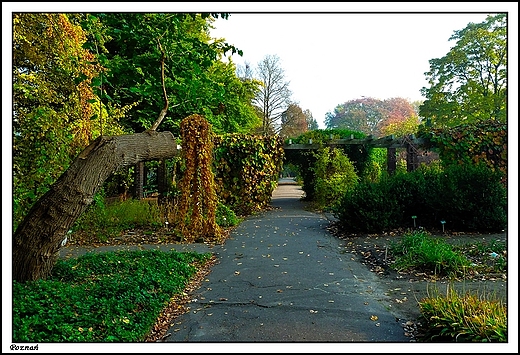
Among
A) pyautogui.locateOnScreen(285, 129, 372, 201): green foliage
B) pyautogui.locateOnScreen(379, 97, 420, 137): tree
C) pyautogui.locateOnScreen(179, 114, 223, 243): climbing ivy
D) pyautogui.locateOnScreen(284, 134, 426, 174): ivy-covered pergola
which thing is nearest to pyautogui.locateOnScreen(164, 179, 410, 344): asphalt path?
pyautogui.locateOnScreen(179, 114, 223, 243): climbing ivy

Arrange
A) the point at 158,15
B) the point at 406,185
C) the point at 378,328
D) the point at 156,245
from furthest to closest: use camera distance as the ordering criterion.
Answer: the point at 406,185
the point at 156,245
the point at 158,15
the point at 378,328

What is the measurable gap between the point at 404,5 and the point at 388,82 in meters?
16.5

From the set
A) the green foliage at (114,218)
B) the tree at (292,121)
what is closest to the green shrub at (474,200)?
the green foliage at (114,218)

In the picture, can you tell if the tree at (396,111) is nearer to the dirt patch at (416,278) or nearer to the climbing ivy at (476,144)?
the climbing ivy at (476,144)

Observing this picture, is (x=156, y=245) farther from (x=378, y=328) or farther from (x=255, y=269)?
(x=378, y=328)

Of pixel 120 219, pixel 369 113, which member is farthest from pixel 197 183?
pixel 369 113

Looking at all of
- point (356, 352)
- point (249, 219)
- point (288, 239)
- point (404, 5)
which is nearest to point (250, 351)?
point (356, 352)

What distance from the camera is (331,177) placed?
13.6 meters

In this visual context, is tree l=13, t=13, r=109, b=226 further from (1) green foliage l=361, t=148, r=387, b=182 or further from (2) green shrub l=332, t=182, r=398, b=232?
(1) green foliage l=361, t=148, r=387, b=182

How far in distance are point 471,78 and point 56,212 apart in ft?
56.5

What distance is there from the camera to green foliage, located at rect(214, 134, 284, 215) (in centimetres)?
1208

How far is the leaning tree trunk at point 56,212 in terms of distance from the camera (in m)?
4.29

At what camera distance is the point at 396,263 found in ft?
19.1

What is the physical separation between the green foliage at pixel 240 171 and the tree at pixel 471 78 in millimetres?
7645
